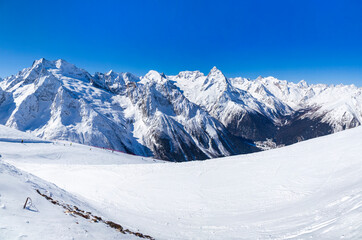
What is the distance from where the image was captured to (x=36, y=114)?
18838cm

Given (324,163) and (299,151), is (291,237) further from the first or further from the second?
(299,151)

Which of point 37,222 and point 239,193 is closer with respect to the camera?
point 37,222

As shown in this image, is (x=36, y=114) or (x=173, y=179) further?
(x=36, y=114)

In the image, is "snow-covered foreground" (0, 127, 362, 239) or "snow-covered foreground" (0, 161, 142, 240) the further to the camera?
"snow-covered foreground" (0, 127, 362, 239)

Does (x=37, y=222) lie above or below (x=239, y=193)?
below

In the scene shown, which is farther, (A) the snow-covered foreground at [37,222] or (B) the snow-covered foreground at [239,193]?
(B) the snow-covered foreground at [239,193]

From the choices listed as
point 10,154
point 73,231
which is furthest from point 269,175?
point 10,154

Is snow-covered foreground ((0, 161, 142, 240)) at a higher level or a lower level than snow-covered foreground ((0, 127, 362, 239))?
lower

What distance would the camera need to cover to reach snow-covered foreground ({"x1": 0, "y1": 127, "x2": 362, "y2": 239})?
12953 millimetres

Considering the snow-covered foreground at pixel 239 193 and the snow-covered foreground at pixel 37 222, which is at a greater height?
the snow-covered foreground at pixel 239 193

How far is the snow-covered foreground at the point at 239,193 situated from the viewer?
42.5ft

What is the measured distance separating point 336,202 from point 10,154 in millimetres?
49417

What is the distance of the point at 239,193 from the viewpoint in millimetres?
20016

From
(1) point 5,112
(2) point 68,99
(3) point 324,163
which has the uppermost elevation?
(2) point 68,99
